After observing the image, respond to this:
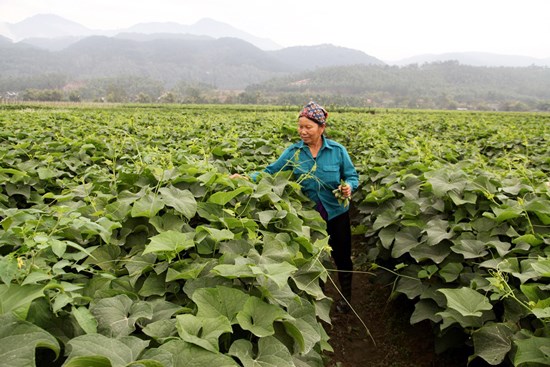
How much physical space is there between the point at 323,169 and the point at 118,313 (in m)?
2.59

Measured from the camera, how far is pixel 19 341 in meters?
1.02

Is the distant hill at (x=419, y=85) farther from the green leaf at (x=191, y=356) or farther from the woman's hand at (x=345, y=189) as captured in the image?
the green leaf at (x=191, y=356)

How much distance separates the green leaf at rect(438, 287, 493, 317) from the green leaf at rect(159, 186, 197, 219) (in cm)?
136

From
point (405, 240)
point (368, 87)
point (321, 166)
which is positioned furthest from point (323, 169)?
point (368, 87)

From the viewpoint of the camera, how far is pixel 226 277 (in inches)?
60.8

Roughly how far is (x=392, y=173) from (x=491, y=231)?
1638 mm

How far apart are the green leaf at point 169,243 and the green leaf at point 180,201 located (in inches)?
11.0

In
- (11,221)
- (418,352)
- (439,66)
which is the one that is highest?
(439,66)

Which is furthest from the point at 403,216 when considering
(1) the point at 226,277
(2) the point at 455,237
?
(1) the point at 226,277

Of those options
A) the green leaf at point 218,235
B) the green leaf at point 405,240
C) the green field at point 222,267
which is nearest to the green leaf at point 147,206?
the green field at point 222,267

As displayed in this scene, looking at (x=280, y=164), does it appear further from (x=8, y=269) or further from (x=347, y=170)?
(x=8, y=269)

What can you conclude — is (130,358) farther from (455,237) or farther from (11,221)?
(455,237)

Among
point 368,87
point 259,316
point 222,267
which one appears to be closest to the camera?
point 259,316

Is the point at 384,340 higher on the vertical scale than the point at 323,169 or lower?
lower
